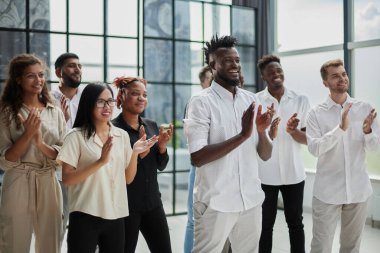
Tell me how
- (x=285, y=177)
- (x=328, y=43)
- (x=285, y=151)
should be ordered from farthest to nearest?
(x=328, y=43) < (x=285, y=151) < (x=285, y=177)

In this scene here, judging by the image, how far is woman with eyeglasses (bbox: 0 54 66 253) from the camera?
269cm

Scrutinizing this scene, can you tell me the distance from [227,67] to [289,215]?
138cm

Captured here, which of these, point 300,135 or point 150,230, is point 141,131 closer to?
point 150,230

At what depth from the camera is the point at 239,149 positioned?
8.86 ft

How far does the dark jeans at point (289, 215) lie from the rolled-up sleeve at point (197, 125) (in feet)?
3.71

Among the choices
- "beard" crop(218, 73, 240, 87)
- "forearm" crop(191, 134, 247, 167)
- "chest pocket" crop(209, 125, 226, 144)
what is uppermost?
"beard" crop(218, 73, 240, 87)

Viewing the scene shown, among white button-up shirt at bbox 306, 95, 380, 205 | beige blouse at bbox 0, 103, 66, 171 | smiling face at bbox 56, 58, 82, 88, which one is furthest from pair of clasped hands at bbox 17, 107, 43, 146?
white button-up shirt at bbox 306, 95, 380, 205

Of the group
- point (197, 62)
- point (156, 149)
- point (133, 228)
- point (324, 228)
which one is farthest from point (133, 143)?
point (197, 62)

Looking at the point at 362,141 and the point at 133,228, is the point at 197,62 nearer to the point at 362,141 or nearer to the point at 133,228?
the point at 362,141

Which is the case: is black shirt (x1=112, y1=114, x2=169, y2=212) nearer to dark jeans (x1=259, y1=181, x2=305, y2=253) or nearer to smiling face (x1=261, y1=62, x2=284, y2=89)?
dark jeans (x1=259, y1=181, x2=305, y2=253)

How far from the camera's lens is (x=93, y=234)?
2.40m

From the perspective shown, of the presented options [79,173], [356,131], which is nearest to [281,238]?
[356,131]

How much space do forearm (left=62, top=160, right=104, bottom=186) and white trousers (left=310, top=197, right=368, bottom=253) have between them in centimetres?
164

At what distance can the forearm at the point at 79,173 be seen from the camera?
2.40 metres
